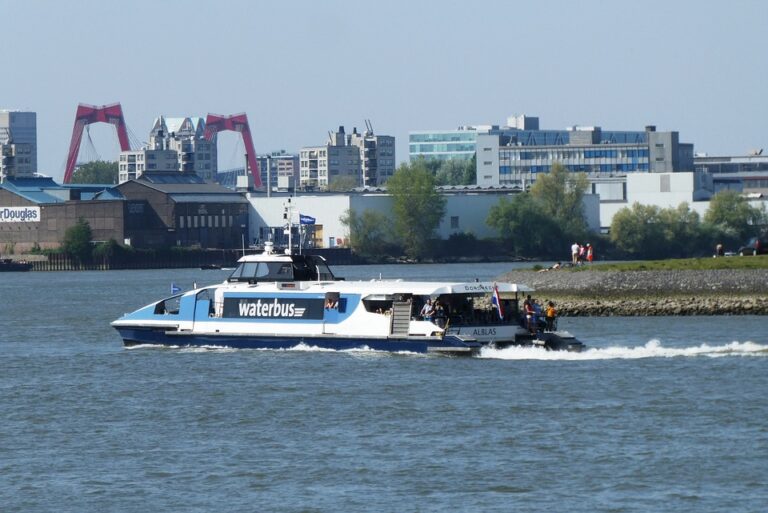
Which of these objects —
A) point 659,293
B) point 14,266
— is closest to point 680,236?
point 14,266

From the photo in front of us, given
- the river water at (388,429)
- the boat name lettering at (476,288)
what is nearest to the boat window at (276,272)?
the river water at (388,429)

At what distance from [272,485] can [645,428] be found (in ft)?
25.7

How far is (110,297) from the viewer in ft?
280

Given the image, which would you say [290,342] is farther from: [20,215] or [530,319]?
[20,215]

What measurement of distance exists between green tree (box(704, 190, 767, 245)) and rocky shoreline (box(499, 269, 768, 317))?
7805cm

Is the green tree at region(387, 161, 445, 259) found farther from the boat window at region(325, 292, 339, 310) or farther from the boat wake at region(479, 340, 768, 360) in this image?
the boat wake at region(479, 340, 768, 360)

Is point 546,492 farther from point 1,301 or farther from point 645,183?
point 645,183

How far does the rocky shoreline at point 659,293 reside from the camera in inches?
2473

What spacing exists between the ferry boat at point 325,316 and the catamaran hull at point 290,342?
0.02m

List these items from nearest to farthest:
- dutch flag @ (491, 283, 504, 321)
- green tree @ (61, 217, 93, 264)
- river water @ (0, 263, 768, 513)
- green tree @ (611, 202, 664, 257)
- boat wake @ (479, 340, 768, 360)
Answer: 1. river water @ (0, 263, 768, 513)
2. boat wake @ (479, 340, 768, 360)
3. dutch flag @ (491, 283, 504, 321)
4. green tree @ (611, 202, 664, 257)
5. green tree @ (61, 217, 93, 264)

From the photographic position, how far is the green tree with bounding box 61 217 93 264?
146000 millimetres

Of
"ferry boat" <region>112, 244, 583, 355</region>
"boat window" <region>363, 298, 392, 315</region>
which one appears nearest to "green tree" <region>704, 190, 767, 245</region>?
"ferry boat" <region>112, 244, 583, 355</region>

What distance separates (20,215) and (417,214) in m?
34.9

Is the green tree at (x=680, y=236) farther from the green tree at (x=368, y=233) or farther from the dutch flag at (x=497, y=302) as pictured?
the dutch flag at (x=497, y=302)
